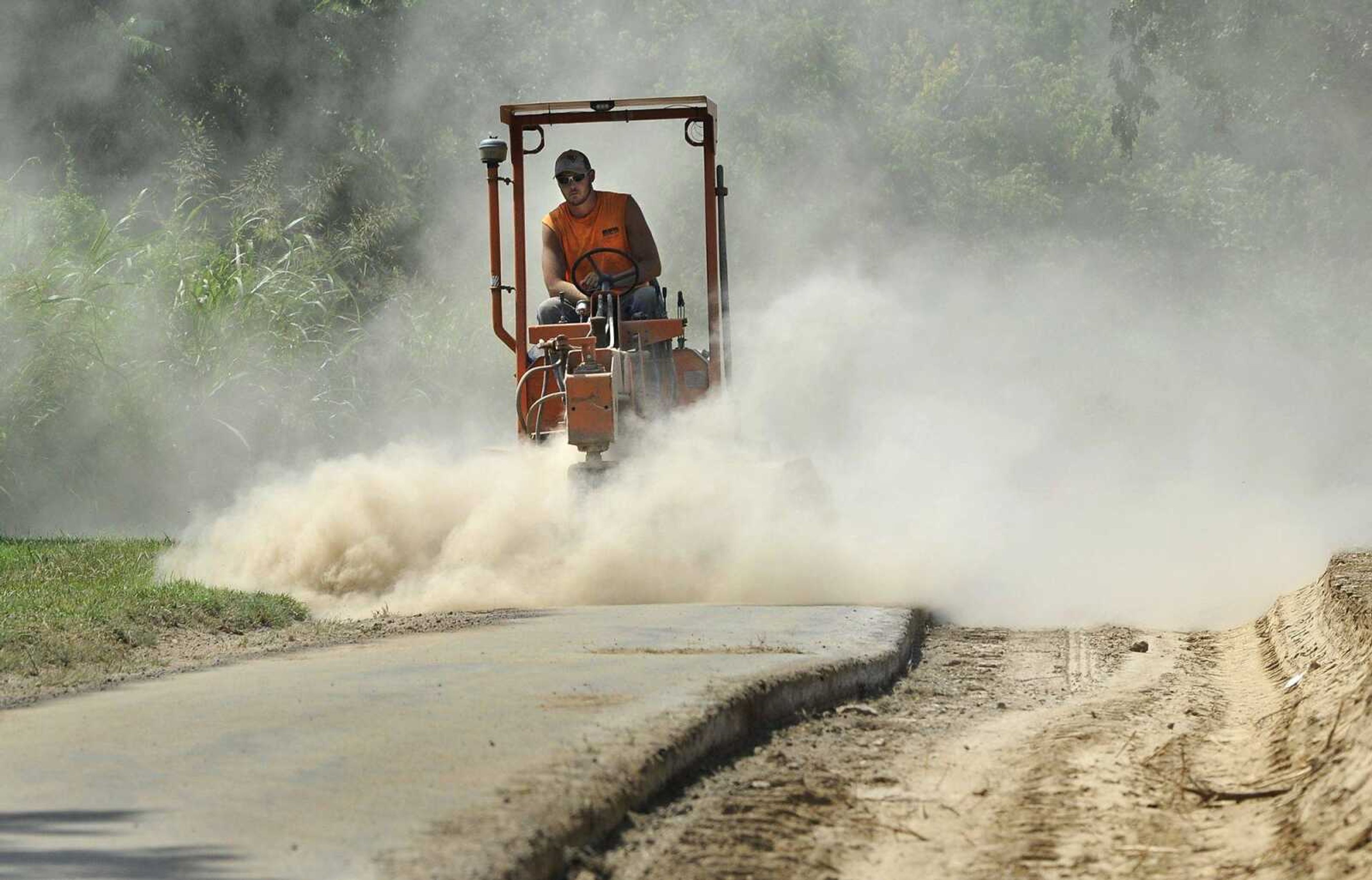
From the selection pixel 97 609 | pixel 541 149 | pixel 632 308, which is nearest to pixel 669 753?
pixel 97 609

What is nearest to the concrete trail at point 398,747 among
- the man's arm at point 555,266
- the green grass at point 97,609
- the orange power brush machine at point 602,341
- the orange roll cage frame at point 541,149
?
the green grass at point 97,609

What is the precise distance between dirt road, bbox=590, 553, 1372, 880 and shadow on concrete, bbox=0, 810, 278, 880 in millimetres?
941

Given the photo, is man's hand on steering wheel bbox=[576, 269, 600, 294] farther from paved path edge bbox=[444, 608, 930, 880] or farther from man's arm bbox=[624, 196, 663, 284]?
paved path edge bbox=[444, 608, 930, 880]

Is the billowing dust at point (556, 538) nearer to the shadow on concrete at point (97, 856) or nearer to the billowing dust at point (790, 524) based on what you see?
the billowing dust at point (790, 524)

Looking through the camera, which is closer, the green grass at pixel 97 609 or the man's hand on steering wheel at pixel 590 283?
the green grass at pixel 97 609

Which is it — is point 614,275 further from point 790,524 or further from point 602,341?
point 790,524

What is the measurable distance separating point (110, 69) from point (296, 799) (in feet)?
73.6

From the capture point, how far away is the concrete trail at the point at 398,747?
4.49 m

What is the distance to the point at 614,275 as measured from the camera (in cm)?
1228

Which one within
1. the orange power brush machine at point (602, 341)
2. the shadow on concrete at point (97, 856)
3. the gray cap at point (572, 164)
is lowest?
the shadow on concrete at point (97, 856)

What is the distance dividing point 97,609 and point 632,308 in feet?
13.3

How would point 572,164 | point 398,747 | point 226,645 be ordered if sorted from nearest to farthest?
point 398,747 → point 226,645 → point 572,164

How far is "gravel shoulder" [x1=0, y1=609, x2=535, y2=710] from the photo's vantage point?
7.64 meters

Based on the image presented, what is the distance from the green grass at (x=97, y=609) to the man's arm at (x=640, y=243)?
319 centimetres
